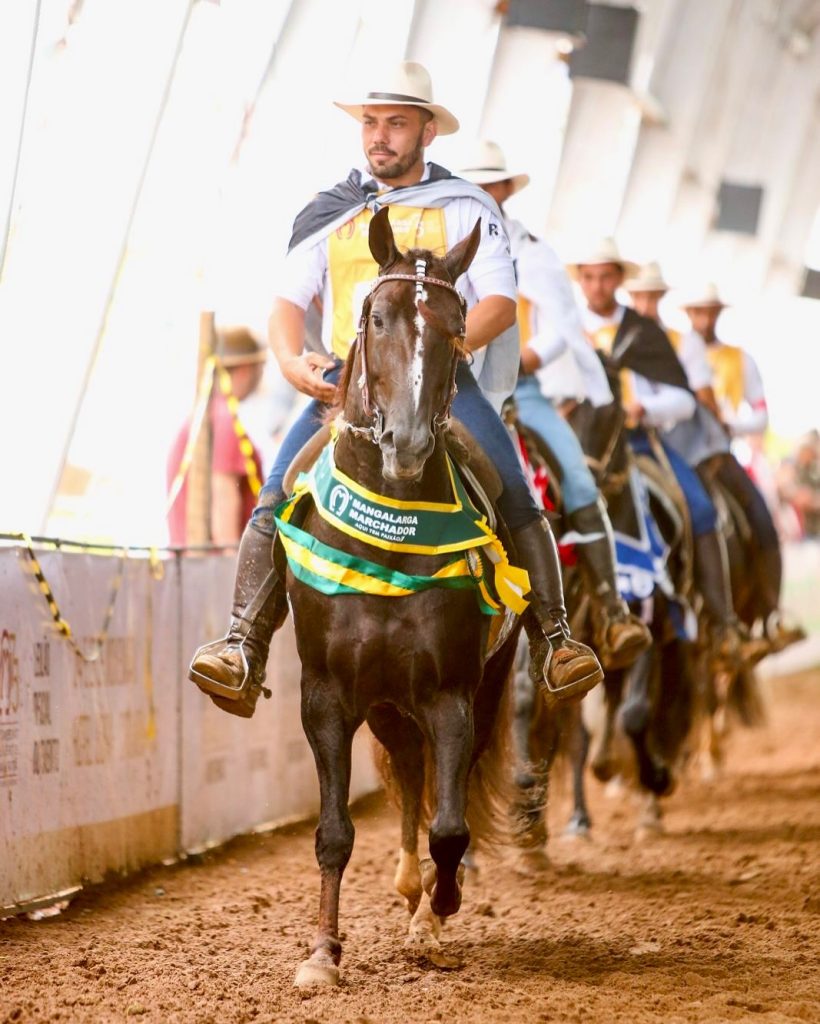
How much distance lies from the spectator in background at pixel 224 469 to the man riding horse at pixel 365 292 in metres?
4.40

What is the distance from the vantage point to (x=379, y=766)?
717cm

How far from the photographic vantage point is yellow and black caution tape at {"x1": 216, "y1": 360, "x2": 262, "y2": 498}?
10969 mm

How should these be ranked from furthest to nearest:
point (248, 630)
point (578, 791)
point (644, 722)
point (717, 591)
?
point (717, 591) → point (644, 722) → point (578, 791) → point (248, 630)

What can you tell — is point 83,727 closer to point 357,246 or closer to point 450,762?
point 450,762

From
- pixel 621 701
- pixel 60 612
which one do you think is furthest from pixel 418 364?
pixel 621 701

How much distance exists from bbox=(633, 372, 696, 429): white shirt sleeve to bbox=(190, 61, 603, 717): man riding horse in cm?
458

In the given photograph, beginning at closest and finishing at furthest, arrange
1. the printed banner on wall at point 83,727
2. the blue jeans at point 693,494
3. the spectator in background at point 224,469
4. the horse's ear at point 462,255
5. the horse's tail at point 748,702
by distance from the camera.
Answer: the horse's ear at point 462,255 < the printed banner on wall at point 83,727 < the blue jeans at point 693,494 < the spectator in background at point 224,469 < the horse's tail at point 748,702

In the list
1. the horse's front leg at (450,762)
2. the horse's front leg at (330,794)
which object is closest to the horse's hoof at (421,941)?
the horse's front leg at (330,794)

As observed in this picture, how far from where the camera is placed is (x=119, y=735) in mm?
8297

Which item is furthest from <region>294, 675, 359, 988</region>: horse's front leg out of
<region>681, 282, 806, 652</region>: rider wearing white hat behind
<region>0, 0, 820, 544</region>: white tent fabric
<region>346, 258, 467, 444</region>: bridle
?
<region>681, 282, 806, 652</region>: rider wearing white hat behind

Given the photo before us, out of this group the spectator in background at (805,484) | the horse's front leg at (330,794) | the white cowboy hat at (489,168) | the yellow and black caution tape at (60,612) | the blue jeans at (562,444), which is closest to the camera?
the horse's front leg at (330,794)

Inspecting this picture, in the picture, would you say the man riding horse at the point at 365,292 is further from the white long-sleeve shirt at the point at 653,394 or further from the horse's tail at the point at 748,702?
the horse's tail at the point at 748,702

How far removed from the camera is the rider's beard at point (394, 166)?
6.59 m

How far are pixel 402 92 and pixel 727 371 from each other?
795cm
